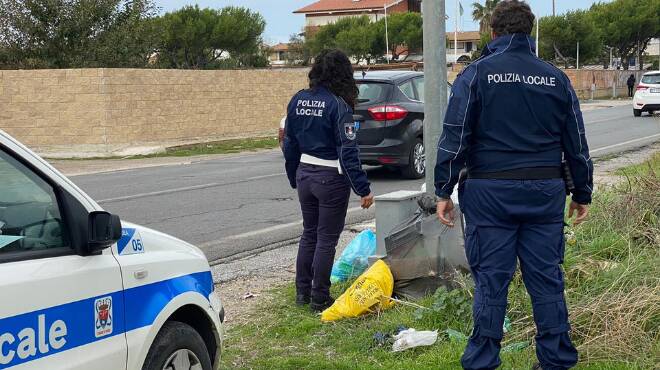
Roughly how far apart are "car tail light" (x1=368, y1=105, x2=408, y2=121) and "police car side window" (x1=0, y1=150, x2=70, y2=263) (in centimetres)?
977

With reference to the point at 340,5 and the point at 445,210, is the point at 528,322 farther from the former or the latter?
the point at 340,5

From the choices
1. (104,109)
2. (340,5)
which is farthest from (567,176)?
(340,5)

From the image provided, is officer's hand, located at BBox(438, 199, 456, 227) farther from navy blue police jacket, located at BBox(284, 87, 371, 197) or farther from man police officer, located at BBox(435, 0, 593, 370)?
navy blue police jacket, located at BBox(284, 87, 371, 197)

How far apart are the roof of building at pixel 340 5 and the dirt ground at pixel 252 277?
3944 inches

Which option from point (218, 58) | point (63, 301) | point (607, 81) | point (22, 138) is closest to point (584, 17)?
point (607, 81)

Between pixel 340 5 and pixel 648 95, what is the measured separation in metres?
86.3

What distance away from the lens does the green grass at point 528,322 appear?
14.9ft

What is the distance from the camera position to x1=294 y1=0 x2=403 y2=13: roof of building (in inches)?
4247

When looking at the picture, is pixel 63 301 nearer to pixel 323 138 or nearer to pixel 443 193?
pixel 443 193

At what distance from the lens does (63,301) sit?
9.83 ft

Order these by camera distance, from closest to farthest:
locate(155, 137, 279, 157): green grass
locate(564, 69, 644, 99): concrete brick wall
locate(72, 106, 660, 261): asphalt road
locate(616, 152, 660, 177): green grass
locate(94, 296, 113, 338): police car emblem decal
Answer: locate(94, 296, 113, 338): police car emblem decal, locate(616, 152, 660, 177): green grass, locate(72, 106, 660, 261): asphalt road, locate(155, 137, 279, 157): green grass, locate(564, 69, 644, 99): concrete brick wall

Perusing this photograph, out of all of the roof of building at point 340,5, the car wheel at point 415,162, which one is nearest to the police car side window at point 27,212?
the car wheel at point 415,162

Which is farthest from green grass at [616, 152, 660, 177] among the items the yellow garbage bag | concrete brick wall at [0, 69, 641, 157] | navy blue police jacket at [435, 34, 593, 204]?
concrete brick wall at [0, 69, 641, 157]

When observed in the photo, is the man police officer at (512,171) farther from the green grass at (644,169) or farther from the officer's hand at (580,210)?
the green grass at (644,169)
